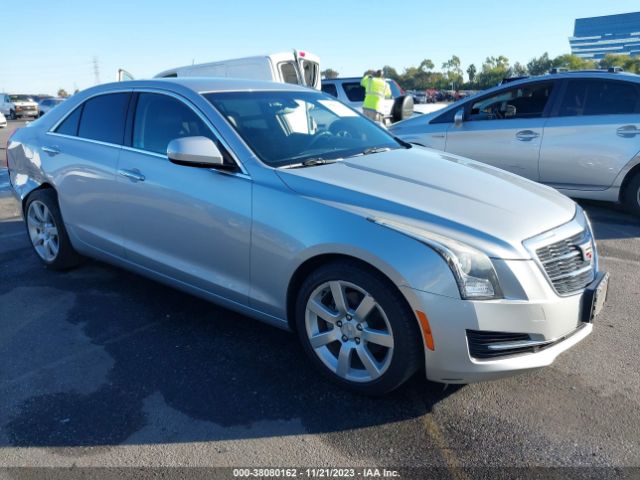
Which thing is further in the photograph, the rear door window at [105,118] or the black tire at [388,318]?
the rear door window at [105,118]

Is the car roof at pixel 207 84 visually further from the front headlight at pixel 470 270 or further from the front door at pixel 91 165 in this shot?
the front headlight at pixel 470 270

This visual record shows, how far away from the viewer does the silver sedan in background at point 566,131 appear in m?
6.07

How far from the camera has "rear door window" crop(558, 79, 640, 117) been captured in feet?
19.9

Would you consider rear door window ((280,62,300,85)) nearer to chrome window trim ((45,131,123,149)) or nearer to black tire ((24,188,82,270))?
chrome window trim ((45,131,123,149))

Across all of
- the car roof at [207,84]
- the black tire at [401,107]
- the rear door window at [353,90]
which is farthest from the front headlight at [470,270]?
the rear door window at [353,90]

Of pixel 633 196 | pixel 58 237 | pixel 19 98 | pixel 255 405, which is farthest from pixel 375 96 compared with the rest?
pixel 19 98

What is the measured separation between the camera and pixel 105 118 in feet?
13.7

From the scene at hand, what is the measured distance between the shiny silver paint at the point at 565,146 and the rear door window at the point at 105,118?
4.55m

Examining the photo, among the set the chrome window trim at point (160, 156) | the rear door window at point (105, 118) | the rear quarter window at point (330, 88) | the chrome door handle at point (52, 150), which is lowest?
the chrome door handle at point (52, 150)

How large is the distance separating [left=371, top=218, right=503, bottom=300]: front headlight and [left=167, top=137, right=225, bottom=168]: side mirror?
1380mm

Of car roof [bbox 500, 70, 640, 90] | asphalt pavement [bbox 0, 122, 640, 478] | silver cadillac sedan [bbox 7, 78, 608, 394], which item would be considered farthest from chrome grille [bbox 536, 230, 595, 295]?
car roof [bbox 500, 70, 640, 90]

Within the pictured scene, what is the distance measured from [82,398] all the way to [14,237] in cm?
374

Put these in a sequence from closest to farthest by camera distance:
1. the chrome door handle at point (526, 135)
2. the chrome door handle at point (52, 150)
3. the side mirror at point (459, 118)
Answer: the chrome door handle at point (52, 150) → the chrome door handle at point (526, 135) → the side mirror at point (459, 118)

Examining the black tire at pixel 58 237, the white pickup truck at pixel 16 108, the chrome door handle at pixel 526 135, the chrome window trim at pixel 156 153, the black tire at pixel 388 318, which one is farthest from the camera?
the white pickup truck at pixel 16 108
